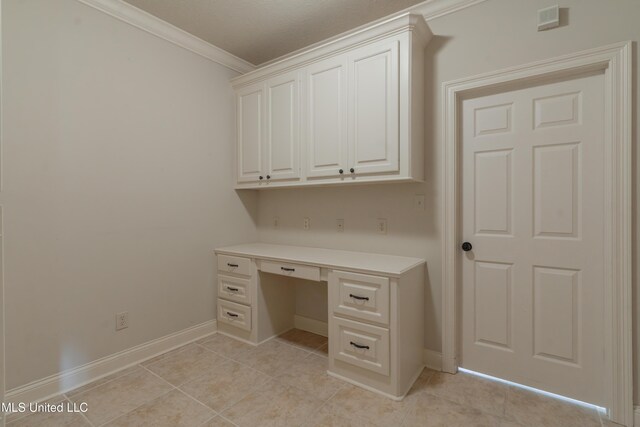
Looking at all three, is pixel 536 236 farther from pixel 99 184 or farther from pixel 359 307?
pixel 99 184

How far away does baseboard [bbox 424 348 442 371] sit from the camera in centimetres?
227

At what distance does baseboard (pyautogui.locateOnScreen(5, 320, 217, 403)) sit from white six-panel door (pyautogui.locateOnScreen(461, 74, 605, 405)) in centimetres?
220

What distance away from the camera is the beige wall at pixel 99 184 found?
1860 mm

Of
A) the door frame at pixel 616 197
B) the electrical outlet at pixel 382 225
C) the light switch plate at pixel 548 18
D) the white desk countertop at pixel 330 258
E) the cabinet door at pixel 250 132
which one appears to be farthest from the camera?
the cabinet door at pixel 250 132

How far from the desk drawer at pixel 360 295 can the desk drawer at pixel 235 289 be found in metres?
0.87

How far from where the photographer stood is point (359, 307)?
205 cm

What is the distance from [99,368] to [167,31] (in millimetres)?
2552

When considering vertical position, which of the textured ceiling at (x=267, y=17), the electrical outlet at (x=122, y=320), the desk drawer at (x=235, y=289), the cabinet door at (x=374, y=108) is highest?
the textured ceiling at (x=267, y=17)

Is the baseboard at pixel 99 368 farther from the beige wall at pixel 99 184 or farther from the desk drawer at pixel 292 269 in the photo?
the desk drawer at pixel 292 269

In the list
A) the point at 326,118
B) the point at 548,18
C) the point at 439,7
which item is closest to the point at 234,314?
the point at 326,118

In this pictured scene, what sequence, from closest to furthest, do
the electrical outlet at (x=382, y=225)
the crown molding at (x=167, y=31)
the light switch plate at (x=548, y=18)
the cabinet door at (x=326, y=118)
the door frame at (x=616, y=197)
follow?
the door frame at (x=616, y=197) < the light switch plate at (x=548, y=18) < the crown molding at (x=167, y=31) < the cabinet door at (x=326, y=118) < the electrical outlet at (x=382, y=225)

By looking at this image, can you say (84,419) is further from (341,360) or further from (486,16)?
(486,16)

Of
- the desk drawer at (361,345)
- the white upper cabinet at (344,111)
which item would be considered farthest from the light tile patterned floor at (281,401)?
the white upper cabinet at (344,111)

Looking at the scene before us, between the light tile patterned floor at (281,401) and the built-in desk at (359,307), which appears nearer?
the light tile patterned floor at (281,401)
